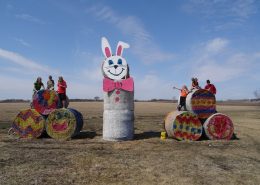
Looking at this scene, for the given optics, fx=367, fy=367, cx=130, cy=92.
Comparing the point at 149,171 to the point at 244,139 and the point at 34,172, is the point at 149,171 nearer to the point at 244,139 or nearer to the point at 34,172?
the point at 34,172

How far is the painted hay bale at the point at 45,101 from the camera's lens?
642 inches

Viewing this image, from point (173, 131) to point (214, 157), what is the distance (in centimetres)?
372

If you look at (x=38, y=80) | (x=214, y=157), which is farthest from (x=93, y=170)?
(x=38, y=80)

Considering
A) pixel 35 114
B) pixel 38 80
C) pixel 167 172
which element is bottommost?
pixel 167 172

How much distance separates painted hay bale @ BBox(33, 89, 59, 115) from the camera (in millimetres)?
16297

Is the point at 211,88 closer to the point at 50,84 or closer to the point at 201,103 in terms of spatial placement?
the point at 201,103

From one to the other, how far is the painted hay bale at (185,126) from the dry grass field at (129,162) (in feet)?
1.46

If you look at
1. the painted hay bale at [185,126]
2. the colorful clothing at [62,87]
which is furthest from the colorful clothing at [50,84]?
the painted hay bale at [185,126]

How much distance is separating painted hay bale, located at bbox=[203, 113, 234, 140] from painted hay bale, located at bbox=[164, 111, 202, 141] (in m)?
0.38

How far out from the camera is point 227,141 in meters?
15.6

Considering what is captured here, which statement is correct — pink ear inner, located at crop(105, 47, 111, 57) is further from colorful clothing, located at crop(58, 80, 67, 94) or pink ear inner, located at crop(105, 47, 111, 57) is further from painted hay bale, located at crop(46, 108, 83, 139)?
painted hay bale, located at crop(46, 108, 83, 139)

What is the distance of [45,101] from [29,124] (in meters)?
1.22

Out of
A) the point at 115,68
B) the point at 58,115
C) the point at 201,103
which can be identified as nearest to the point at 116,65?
the point at 115,68

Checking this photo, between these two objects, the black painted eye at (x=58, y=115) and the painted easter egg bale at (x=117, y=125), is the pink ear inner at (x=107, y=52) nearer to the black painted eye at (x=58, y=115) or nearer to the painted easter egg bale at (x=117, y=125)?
the painted easter egg bale at (x=117, y=125)
